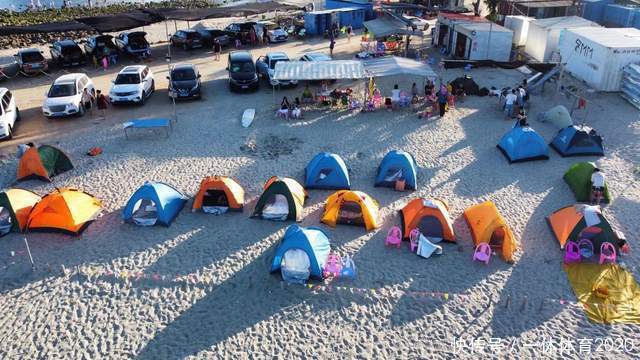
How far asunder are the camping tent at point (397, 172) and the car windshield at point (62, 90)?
1414 cm

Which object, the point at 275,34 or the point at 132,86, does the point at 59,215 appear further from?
the point at 275,34

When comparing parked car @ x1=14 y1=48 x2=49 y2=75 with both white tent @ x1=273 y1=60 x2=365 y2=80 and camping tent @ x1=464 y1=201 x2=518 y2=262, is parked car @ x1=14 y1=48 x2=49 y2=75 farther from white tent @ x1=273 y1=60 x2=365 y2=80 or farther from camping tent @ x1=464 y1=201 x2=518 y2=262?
camping tent @ x1=464 y1=201 x2=518 y2=262

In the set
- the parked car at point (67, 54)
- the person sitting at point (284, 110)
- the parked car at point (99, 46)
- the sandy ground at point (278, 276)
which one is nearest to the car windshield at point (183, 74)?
the sandy ground at point (278, 276)

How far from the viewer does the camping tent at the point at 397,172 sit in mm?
15055

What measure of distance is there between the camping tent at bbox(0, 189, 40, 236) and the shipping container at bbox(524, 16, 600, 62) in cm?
2611

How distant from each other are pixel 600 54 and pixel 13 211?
24.3 m

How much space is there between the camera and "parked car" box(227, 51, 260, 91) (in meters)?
23.4

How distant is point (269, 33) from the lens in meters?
34.7

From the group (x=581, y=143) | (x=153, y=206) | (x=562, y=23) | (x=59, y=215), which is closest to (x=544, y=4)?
(x=562, y=23)

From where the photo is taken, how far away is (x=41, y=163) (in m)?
15.7

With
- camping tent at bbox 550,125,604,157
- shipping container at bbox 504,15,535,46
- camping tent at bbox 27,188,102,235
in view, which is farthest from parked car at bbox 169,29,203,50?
camping tent at bbox 550,125,604,157

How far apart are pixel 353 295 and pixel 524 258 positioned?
4619 mm

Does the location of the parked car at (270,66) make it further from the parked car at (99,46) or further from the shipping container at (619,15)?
the shipping container at (619,15)

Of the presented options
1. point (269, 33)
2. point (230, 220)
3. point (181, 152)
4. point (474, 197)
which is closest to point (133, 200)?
point (230, 220)
